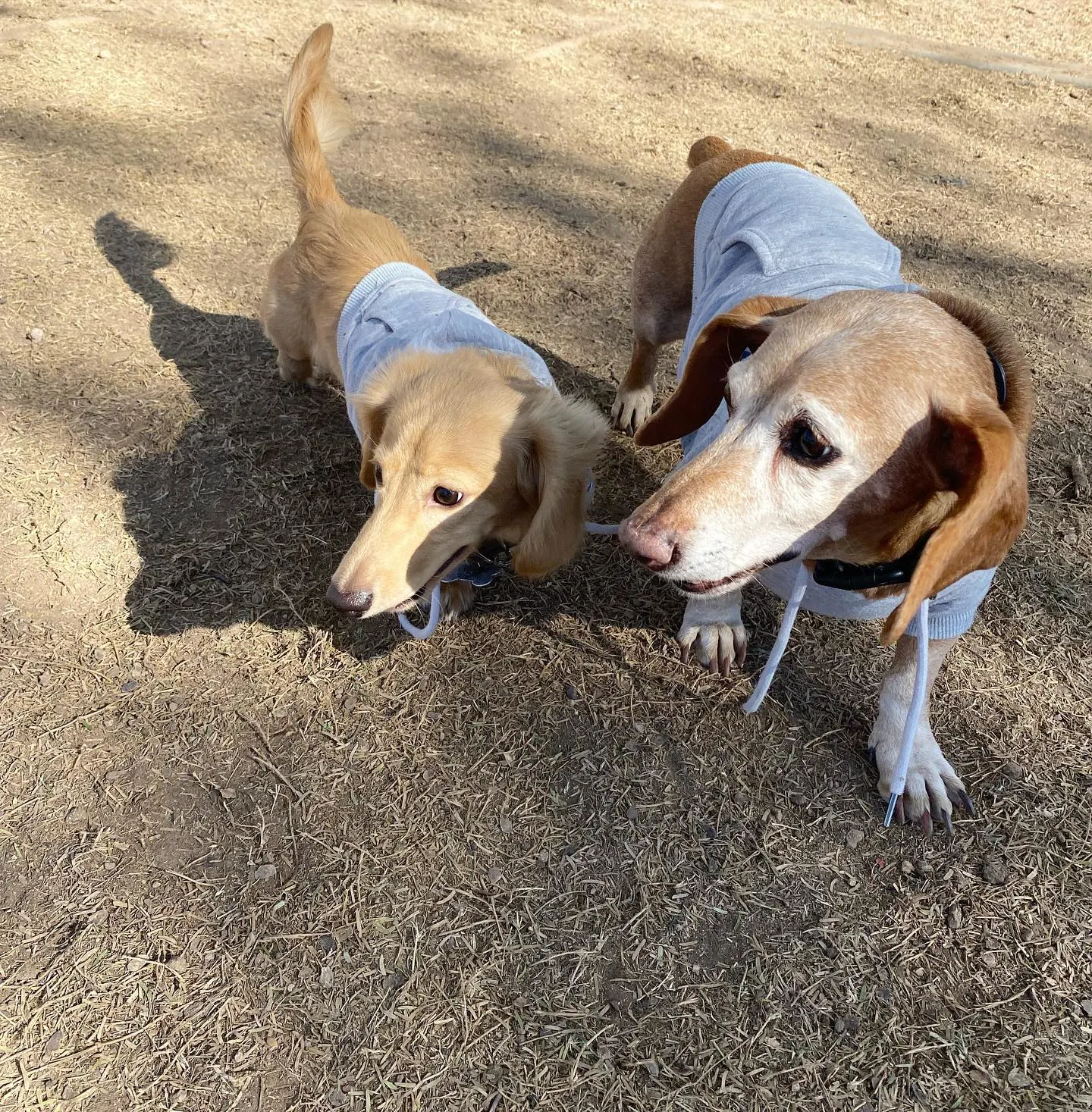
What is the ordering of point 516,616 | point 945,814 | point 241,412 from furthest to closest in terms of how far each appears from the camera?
point 241,412
point 516,616
point 945,814

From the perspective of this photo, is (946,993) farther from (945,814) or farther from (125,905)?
(125,905)

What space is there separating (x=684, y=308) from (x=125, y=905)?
9.53 ft

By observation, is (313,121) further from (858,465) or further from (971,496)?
(971,496)

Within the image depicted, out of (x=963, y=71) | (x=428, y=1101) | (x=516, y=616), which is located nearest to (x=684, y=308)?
(x=516, y=616)

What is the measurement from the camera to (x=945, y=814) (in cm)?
A: 220

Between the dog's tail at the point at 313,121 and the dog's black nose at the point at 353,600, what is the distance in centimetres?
208

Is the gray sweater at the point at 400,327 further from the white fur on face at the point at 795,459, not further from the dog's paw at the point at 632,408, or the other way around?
the white fur on face at the point at 795,459

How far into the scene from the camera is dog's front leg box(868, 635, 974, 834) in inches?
86.7

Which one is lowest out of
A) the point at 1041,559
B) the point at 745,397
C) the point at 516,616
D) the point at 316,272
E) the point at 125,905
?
the point at 125,905

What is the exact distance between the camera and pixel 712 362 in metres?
2.12

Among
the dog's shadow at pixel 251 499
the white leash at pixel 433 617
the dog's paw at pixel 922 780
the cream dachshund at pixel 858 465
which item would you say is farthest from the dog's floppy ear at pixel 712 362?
the dog's paw at pixel 922 780

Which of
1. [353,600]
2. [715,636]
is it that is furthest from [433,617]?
[715,636]

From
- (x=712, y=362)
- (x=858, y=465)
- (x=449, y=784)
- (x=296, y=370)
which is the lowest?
(x=449, y=784)

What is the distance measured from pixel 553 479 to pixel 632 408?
4.45 ft
